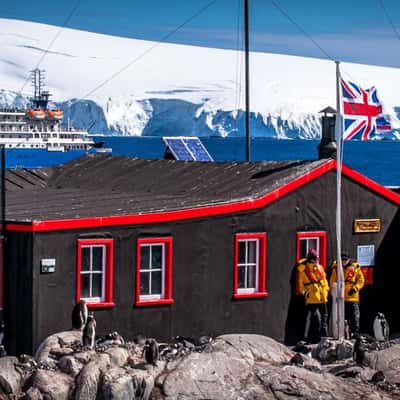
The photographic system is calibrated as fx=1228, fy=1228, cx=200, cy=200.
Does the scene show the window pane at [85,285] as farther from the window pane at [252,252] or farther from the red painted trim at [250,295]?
the window pane at [252,252]

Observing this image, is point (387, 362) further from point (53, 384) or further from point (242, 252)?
point (53, 384)

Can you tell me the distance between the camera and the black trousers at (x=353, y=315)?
1852cm

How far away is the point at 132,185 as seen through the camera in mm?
21578

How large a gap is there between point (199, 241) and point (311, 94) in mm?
168911

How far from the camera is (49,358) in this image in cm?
1506

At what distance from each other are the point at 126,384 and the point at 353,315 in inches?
211

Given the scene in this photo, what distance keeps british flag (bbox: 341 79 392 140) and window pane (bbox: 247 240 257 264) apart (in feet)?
7.29

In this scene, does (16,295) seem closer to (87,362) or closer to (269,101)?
(87,362)

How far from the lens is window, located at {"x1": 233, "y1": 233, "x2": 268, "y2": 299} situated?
18000 mm

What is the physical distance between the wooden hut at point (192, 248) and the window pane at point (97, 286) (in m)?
0.01

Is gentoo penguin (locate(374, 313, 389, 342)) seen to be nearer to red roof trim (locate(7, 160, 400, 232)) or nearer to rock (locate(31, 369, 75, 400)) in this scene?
red roof trim (locate(7, 160, 400, 232))

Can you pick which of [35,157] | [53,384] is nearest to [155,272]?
[53,384]

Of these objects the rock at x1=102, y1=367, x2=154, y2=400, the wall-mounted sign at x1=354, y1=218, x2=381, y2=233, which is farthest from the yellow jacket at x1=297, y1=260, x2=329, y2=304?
the rock at x1=102, y1=367, x2=154, y2=400

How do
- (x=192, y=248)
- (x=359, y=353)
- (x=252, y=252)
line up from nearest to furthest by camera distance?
(x=359, y=353), (x=192, y=248), (x=252, y=252)
